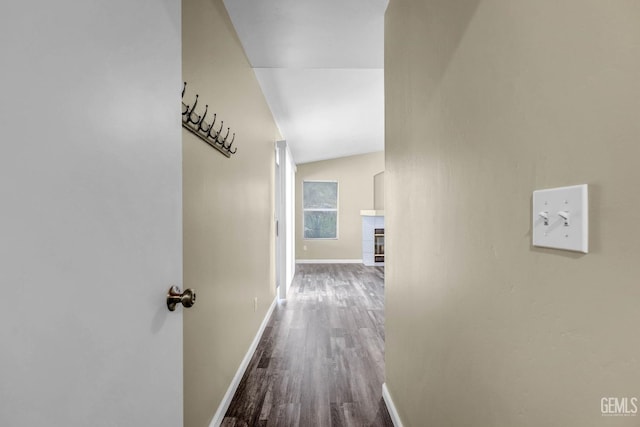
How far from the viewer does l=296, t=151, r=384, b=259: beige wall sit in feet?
28.9

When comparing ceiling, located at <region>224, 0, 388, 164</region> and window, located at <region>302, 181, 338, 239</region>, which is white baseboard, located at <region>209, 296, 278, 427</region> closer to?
ceiling, located at <region>224, 0, 388, 164</region>

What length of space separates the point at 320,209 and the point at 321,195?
345mm

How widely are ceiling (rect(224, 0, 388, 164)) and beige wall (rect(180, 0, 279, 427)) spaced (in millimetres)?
180

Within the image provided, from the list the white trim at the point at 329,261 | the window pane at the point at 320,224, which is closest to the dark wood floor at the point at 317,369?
the white trim at the point at 329,261

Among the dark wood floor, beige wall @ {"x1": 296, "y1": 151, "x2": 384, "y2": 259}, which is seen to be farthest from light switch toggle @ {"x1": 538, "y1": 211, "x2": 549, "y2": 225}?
beige wall @ {"x1": 296, "y1": 151, "x2": 384, "y2": 259}

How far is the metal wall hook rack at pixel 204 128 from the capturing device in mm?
1459

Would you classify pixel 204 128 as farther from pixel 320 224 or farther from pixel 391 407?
pixel 320 224

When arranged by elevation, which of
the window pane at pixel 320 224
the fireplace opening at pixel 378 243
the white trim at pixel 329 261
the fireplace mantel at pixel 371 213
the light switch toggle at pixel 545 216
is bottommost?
the white trim at pixel 329 261

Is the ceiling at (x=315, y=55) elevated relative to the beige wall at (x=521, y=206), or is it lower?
elevated

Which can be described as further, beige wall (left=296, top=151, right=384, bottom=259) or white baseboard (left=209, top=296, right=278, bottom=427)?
beige wall (left=296, top=151, right=384, bottom=259)

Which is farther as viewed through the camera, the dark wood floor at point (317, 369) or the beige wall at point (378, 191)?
the beige wall at point (378, 191)

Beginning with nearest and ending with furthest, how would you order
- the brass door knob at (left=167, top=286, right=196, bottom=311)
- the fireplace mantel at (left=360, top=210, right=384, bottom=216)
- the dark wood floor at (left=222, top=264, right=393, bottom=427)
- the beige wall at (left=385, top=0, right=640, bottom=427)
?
the beige wall at (left=385, top=0, right=640, bottom=427)
the brass door knob at (left=167, top=286, right=196, bottom=311)
the dark wood floor at (left=222, top=264, right=393, bottom=427)
the fireplace mantel at (left=360, top=210, right=384, bottom=216)

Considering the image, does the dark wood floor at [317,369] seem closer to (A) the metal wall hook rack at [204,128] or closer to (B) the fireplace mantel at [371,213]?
(A) the metal wall hook rack at [204,128]

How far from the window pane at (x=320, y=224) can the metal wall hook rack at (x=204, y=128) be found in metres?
6.66
